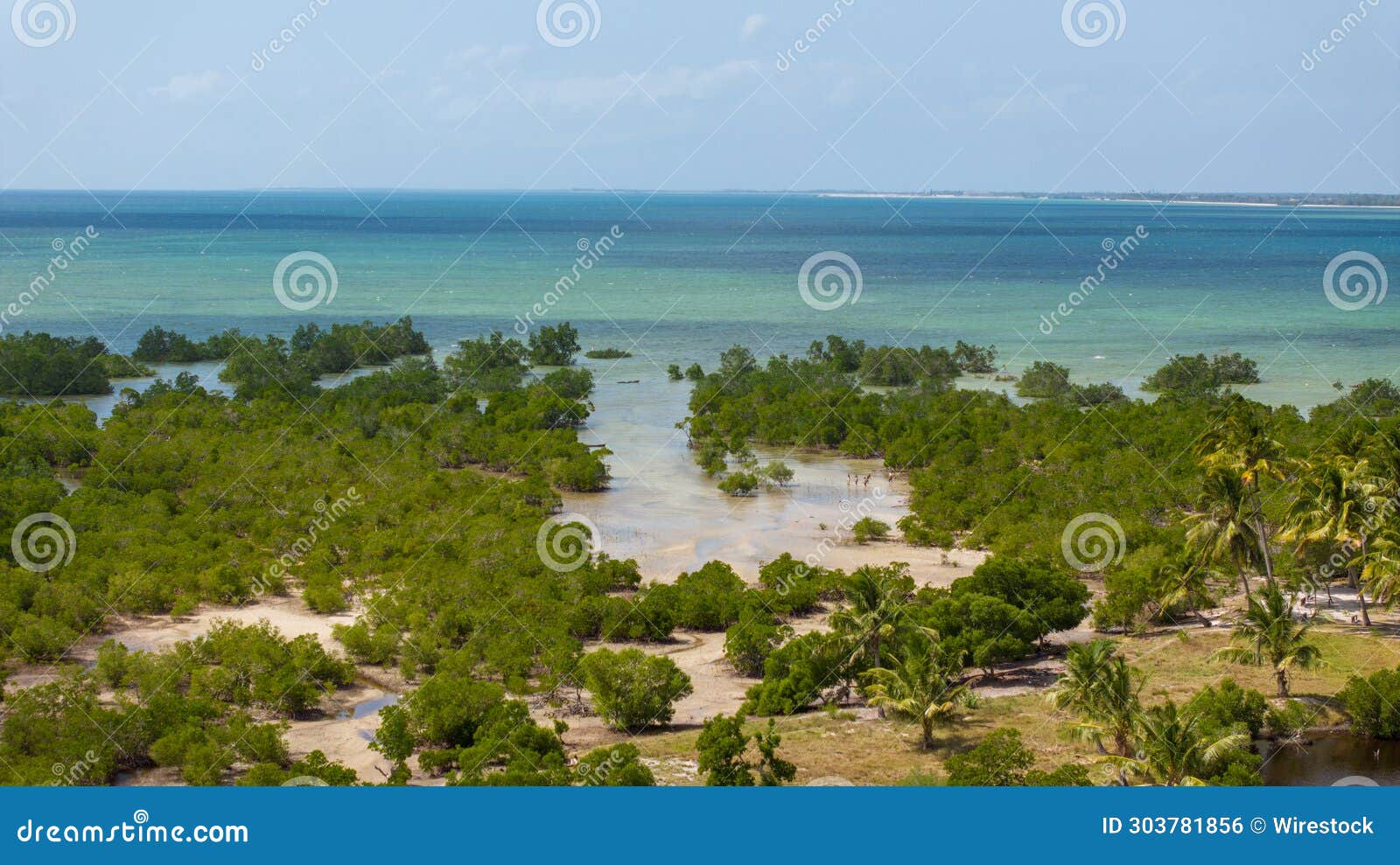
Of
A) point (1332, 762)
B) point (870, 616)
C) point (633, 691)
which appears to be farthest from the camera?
point (870, 616)

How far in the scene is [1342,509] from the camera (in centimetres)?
2909

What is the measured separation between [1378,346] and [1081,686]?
241ft

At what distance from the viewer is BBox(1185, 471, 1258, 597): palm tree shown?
1114 inches

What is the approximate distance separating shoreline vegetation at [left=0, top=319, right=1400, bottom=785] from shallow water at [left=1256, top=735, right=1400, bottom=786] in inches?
15.9

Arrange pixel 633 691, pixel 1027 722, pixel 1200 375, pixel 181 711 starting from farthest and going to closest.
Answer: pixel 1200 375 → pixel 633 691 → pixel 1027 722 → pixel 181 711

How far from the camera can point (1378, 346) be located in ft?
269

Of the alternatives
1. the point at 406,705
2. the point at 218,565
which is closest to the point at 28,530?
the point at 218,565

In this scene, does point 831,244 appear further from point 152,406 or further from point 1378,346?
point 152,406

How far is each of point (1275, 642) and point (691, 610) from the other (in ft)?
44.8

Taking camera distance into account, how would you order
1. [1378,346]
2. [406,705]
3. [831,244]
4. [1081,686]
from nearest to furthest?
[1081,686] → [406,705] → [1378,346] → [831,244]

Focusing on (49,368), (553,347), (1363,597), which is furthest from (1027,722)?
(49,368)

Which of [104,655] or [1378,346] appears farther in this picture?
[1378,346]

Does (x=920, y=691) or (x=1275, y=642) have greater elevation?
(x=1275, y=642)

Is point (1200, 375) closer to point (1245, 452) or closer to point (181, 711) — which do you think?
point (1245, 452)
